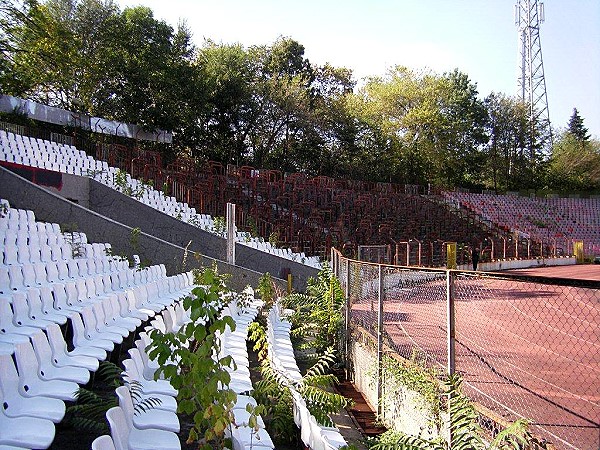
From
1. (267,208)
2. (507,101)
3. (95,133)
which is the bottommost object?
(267,208)

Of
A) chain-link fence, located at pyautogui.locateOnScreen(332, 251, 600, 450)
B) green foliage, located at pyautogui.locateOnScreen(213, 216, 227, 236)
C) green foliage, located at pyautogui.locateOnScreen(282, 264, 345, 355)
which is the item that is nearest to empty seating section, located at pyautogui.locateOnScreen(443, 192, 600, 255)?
green foliage, located at pyautogui.locateOnScreen(213, 216, 227, 236)

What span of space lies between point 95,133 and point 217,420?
29.2 m

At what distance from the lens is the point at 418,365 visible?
594cm

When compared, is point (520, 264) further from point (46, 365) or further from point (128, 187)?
point (46, 365)

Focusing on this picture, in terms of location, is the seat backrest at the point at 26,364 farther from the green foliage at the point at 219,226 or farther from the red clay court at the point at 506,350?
the green foliage at the point at 219,226

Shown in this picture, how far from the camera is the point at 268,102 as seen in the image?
40.5 metres

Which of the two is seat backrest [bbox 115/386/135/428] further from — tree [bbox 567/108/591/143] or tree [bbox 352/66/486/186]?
tree [bbox 567/108/591/143]

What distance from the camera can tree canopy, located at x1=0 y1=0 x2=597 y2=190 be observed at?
30734 millimetres

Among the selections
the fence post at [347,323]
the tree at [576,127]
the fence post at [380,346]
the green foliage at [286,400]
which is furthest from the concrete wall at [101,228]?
the tree at [576,127]

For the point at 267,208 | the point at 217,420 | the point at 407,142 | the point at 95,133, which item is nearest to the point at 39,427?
the point at 217,420

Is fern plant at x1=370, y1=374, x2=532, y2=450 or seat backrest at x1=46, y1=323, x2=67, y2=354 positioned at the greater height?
seat backrest at x1=46, y1=323, x2=67, y2=354

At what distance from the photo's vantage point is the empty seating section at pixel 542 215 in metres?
44.3

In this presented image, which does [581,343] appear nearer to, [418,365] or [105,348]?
[418,365]

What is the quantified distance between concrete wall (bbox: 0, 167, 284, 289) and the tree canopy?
7858 millimetres
